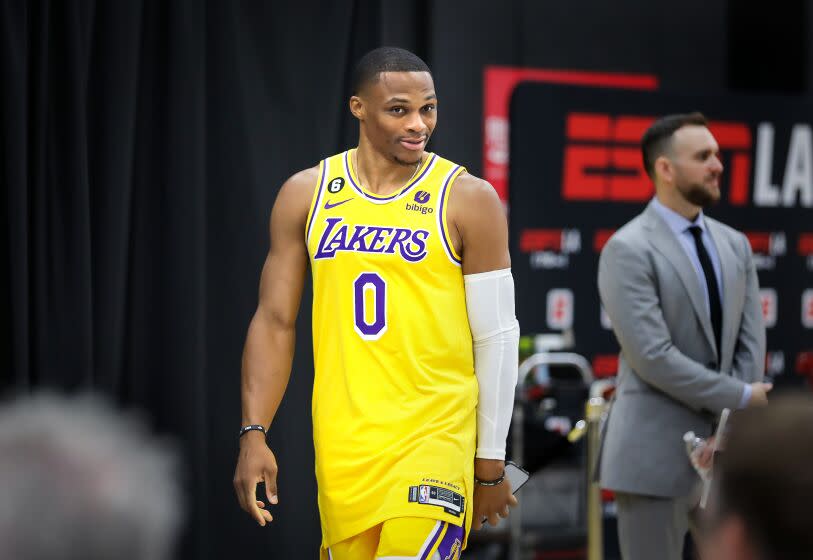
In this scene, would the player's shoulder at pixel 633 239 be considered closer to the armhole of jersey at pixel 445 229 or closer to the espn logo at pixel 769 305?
the armhole of jersey at pixel 445 229

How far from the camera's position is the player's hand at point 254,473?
116 inches

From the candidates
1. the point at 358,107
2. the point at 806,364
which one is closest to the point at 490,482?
the point at 358,107

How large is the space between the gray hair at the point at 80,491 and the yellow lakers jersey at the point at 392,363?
2.12 metres

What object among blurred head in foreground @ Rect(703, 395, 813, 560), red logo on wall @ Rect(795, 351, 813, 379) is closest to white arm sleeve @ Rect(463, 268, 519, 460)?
blurred head in foreground @ Rect(703, 395, 813, 560)

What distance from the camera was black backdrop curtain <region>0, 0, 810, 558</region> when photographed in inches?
168

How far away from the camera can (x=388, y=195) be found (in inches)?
117

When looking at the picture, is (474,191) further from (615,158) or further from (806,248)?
(806,248)

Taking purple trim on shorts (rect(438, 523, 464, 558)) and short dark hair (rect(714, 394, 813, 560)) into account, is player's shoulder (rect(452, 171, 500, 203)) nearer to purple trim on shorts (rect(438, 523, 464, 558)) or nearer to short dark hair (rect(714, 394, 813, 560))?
purple trim on shorts (rect(438, 523, 464, 558))

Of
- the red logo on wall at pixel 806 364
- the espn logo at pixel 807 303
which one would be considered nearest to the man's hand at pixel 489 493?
the red logo on wall at pixel 806 364

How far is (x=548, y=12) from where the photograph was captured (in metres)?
5.72

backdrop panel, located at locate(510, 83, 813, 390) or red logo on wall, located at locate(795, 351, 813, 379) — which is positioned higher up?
backdrop panel, located at locate(510, 83, 813, 390)

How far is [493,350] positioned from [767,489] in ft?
6.47

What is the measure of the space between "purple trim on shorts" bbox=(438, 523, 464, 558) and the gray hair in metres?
2.16

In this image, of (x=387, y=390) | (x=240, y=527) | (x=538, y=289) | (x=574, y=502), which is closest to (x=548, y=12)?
(x=538, y=289)
